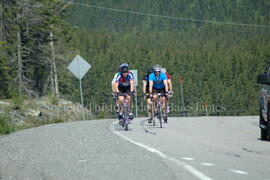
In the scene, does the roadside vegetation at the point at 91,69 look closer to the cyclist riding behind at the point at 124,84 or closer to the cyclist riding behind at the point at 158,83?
the cyclist riding behind at the point at 124,84

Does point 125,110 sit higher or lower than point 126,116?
higher

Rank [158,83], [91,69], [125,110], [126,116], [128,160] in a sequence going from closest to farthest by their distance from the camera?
[128,160] < [126,116] < [125,110] < [158,83] < [91,69]

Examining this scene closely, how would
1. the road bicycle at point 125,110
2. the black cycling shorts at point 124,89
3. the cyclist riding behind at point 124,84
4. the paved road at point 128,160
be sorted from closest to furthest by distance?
the paved road at point 128,160
the road bicycle at point 125,110
the cyclist riding behind at point 124,84
the black cycling shorts at point 124,89

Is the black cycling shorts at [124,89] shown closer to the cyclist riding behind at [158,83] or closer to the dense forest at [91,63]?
the cyclist riding behind at [158,83]

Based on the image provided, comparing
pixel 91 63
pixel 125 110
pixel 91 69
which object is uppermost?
pixel 125 110

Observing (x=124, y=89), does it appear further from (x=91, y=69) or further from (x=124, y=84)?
(x=91, y=69)

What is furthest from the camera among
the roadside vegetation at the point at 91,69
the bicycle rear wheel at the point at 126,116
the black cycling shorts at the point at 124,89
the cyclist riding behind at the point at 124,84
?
the roadside vegetation at the point at 91,69

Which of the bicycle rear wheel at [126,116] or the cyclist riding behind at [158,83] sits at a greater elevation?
the cyclist riding behind at [158,83]

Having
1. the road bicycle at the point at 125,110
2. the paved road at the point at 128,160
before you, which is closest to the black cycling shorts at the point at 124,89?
the road bicycle at the point at 125,110

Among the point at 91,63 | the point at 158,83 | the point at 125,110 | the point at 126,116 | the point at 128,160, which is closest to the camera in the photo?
the point at 128,160

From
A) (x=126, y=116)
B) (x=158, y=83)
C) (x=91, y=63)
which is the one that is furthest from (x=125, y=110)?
(x=91, y=63)

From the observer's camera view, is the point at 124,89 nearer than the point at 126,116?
No

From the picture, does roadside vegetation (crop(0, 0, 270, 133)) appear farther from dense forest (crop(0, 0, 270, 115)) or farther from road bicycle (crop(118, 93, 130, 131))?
road bicycle (crop(118, 93, 130, 131))

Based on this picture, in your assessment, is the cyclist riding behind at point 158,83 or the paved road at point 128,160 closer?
the paved road at point 128,160
